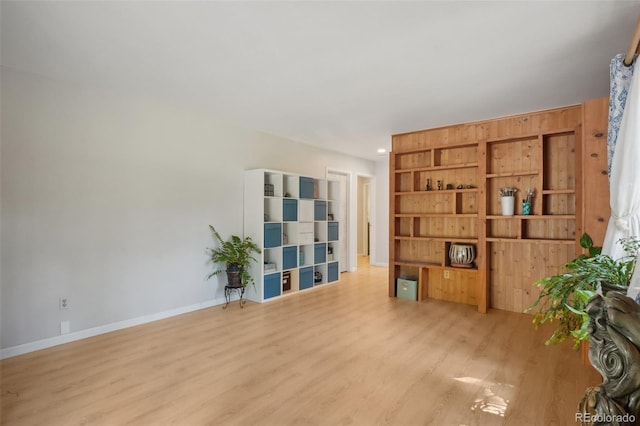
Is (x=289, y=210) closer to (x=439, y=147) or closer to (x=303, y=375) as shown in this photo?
(x=439, y=147)

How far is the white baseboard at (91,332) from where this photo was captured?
283cm

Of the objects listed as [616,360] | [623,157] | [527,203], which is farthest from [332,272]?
[616,360]

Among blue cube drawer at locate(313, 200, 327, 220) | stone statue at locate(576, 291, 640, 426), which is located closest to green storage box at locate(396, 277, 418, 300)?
blue cube drawer at locate(313, 200, 327, 220)

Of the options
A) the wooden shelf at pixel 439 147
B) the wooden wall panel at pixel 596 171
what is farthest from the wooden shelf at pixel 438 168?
the wooden wall panel at pixel 596 171

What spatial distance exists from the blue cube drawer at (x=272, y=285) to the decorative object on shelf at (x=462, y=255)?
97.4 inches

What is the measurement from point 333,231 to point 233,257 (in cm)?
218

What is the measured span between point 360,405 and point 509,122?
149 inches

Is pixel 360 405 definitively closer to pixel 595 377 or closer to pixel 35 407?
pixel 595 377

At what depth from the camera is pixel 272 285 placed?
185 inches

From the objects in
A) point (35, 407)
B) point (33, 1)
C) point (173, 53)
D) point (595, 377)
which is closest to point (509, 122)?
point (595, 377)

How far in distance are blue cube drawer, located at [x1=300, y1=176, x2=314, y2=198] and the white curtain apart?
3.73 meters

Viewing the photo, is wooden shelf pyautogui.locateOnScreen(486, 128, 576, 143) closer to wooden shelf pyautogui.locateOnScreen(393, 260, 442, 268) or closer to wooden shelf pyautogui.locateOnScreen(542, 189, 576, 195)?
wooden shelf pyautogui.locateOnScreen(542, 189, 576, 195)

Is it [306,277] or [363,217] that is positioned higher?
[363,217]

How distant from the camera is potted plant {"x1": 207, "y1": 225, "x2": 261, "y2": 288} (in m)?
4.26
